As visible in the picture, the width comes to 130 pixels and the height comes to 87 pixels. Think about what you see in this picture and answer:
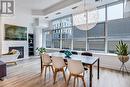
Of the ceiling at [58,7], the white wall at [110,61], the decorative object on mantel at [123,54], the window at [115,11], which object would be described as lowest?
the white wall at [110,61]

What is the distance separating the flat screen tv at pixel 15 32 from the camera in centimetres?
805

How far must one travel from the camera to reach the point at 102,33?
691 cm

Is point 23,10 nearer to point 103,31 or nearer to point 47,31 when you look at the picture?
point 47,31

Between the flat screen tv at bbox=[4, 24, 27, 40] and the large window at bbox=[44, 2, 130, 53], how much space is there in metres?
2.78

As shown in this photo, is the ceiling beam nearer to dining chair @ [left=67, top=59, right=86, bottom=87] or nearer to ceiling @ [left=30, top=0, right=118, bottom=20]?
ceiling @ [left=30, top=0, right=118, bottom=20]

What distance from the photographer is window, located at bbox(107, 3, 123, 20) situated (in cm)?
610

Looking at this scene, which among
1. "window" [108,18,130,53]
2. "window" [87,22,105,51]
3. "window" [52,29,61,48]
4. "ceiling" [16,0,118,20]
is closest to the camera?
"window" [108,18,130,53]

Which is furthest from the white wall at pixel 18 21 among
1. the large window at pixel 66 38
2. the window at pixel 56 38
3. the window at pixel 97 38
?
the window at pixel 97 38

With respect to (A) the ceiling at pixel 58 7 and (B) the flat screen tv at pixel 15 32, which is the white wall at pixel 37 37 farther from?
(A) the ceiling at pixel 58 7

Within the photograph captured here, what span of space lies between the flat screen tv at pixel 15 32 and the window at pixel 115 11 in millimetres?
5768

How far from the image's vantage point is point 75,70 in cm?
338

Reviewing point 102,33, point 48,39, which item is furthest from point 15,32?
point 102,33

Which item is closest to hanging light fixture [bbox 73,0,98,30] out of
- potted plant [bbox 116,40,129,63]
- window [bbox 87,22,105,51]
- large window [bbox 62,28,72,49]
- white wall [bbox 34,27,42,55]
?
potted plant [bbox 116,40,129,63]

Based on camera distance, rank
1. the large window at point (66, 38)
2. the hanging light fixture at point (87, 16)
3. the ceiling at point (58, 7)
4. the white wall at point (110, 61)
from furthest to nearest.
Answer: the large window at point (66, 38) < the ceiling at point (58, 7) < the white wall at point (110, 61) < the hanging light fixture at point (87, 16)
